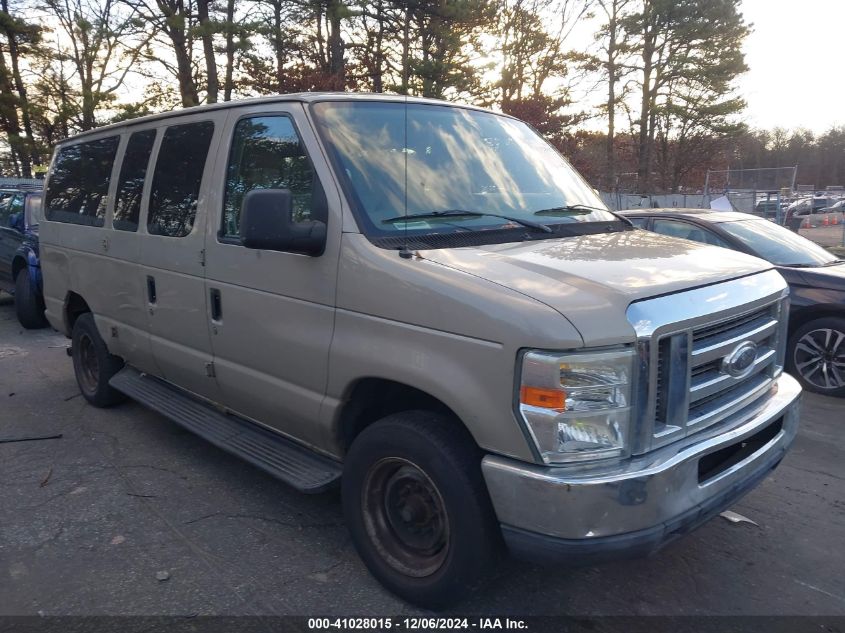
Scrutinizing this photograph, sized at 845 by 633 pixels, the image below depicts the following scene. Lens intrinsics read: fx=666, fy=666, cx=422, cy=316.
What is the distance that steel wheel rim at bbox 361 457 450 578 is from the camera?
110 inches

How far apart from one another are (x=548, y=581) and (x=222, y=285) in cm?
228

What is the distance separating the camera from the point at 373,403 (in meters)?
3.12

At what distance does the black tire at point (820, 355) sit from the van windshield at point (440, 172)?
330 cm

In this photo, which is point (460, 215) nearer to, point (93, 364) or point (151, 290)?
point (151, 290)

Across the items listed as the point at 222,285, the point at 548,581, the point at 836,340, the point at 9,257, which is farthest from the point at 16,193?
the point at 836,340

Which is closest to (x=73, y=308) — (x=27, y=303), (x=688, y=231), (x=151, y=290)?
(x=151, y=290)

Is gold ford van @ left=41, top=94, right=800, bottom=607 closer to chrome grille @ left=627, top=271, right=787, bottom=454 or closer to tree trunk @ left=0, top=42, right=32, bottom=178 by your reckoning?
chrome grille @ left=627, top=271, right=787, bottom=454

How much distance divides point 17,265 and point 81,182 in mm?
4728

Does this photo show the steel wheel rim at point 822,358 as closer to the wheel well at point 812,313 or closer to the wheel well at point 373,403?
the wheel well at point 812,313

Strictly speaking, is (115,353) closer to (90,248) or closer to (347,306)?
(90,248)

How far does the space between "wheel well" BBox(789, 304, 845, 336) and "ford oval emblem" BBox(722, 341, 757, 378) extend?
12.5 feet

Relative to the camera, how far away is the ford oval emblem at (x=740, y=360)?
2.74 m

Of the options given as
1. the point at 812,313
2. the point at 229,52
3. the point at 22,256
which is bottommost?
the point at 812,313

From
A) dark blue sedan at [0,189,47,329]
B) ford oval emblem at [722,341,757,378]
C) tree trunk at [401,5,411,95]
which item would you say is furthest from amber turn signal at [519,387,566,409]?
tree trunk at [401,5,411,95]
